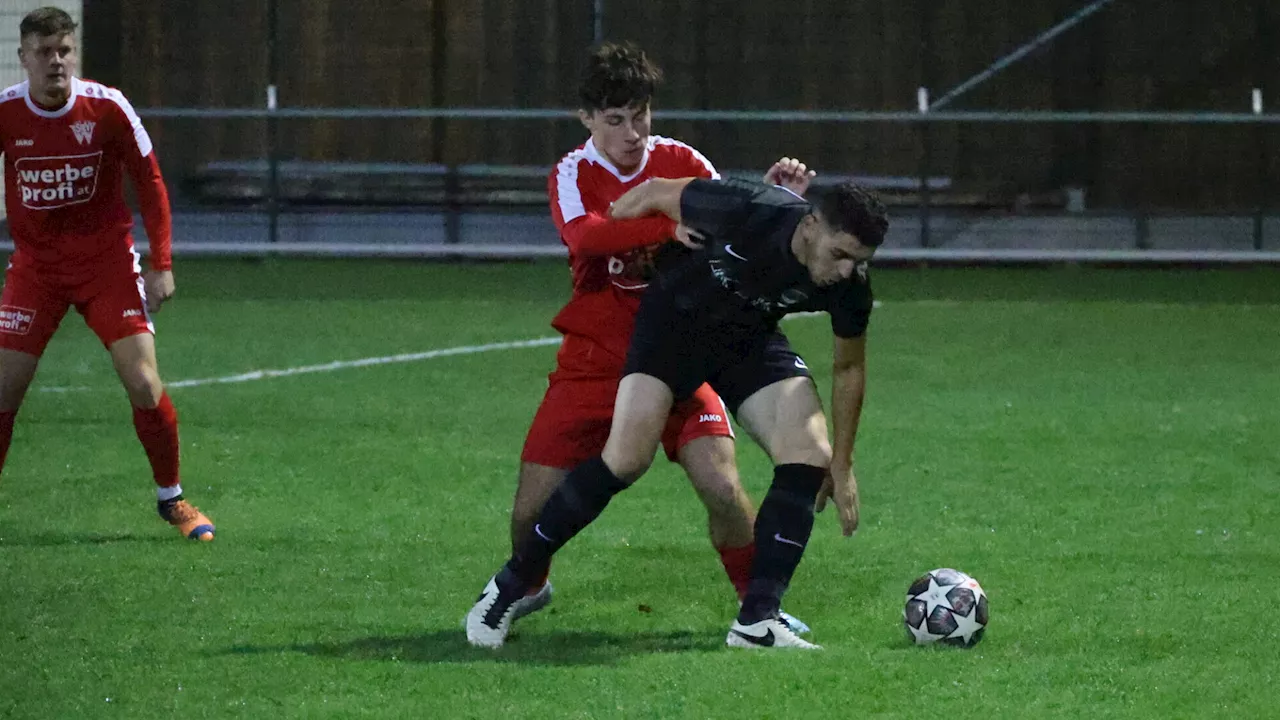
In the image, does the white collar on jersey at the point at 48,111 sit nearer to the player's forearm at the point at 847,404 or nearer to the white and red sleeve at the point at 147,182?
the white and red sleeve at the point at 147,182

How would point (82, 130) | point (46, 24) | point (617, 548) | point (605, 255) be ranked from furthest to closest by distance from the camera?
1. point (82, 130)
2. point (617, 548)
3. point (46, 24)
4. point (605, 255)

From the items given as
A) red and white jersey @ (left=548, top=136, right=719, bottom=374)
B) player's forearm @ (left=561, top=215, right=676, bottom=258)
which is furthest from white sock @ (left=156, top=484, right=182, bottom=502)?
player's forearm @ (left=561, top=215, right=676, bottom=258)

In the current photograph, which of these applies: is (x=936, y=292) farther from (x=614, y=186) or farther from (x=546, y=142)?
(x=614, y=186)

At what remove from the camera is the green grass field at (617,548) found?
14.4 feet

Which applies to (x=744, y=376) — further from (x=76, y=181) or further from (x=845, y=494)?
(x=76, y=181)

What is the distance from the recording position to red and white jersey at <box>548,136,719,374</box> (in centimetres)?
509

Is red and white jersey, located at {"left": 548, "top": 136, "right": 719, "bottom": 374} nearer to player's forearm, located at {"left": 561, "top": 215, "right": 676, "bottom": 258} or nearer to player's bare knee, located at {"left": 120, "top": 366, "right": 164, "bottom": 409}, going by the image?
player's forearm, located at {"left": 561, "top": 215, "right": 676, "bottom": 258}

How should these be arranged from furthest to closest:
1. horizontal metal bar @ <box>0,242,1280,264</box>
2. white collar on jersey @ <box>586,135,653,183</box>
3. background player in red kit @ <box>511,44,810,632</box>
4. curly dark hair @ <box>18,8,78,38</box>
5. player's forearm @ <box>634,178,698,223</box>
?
horizontal metal bar @ <box>0,242,1280,264</box>, curly dark hair @ <box>18,8,78,38</box>, white collar on jersey @ <box>586,135,653,183</box>, background player in red kit @ <box>511,44,810,632</box>, player's forearm @ <box>634,178,698,223</box>

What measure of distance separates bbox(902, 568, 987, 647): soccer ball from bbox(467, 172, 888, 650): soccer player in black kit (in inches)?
11.6

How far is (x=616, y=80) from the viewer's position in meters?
4.93

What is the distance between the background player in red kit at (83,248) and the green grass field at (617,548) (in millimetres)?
424

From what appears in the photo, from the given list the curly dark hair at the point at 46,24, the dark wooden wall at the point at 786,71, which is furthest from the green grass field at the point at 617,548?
the dark wooden wall at the point at 786,71

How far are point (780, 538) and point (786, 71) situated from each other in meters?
12.3

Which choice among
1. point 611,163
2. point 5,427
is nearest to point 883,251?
point 5,427
